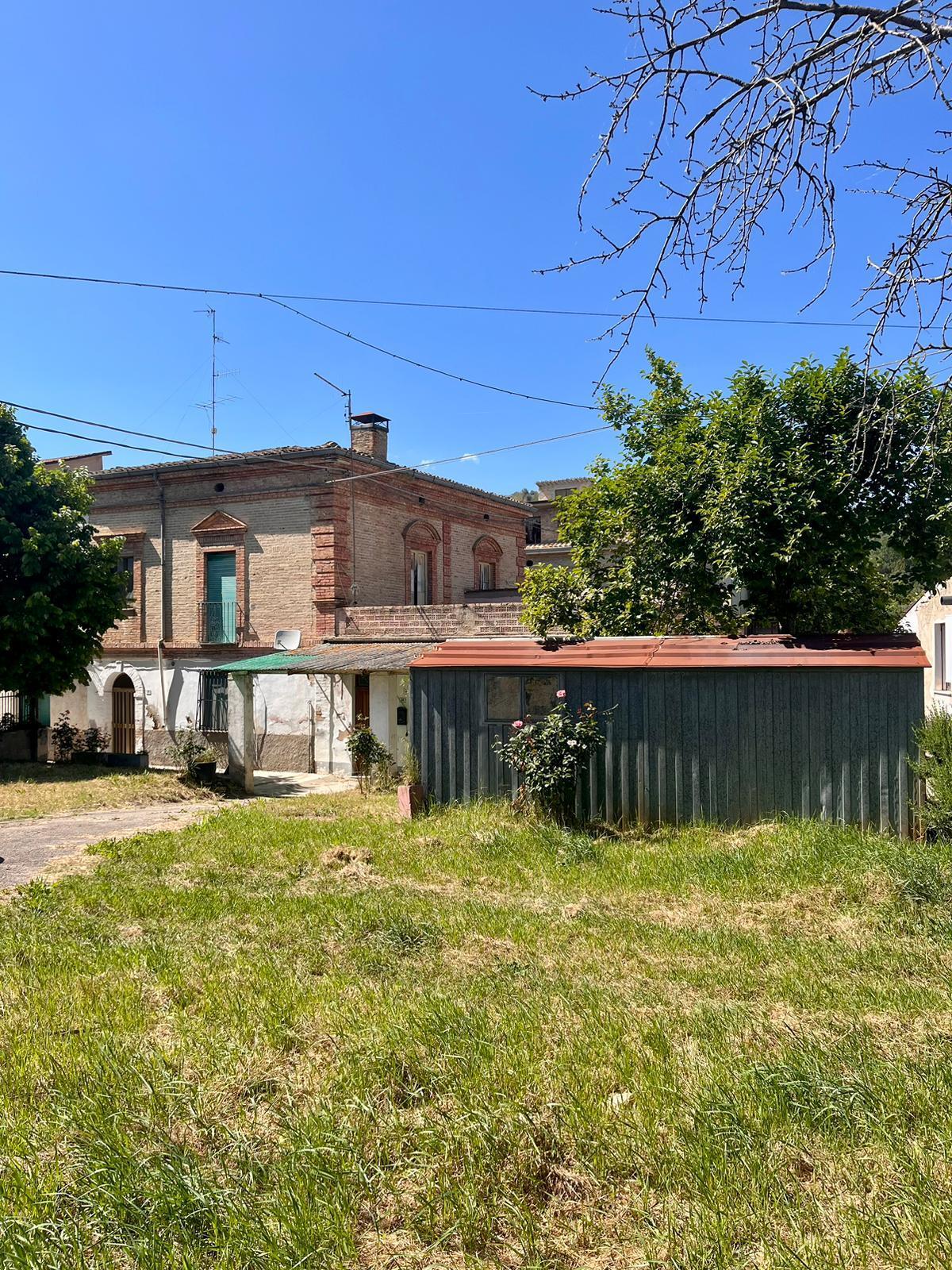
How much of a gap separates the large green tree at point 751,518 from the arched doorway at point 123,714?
13.2 metres

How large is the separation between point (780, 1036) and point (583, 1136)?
1377mm

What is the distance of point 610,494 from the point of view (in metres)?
12.7

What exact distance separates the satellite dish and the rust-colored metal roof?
8474mm

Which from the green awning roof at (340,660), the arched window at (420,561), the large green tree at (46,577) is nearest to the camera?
the green awning roof at (340,660)

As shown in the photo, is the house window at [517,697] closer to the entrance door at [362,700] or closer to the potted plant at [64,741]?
the entrance door at [362,700]

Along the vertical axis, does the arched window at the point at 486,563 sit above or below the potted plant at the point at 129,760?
above

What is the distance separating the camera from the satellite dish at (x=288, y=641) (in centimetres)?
1923

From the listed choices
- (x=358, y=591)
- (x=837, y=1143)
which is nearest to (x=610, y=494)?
(x=358, y=591)

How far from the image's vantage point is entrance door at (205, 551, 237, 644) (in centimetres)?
2028

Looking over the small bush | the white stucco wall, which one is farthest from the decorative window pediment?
the small bush

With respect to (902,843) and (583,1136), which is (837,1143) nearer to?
(583,1136)

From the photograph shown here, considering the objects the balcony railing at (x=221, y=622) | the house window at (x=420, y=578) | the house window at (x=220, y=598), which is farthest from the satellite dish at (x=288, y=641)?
the house window at (x=420, y=578)

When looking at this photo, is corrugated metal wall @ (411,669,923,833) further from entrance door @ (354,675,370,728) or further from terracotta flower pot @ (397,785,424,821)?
entrance door @ (354,675,370,728)

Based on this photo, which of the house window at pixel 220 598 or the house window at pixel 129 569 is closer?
the house window at pixel 220 598
